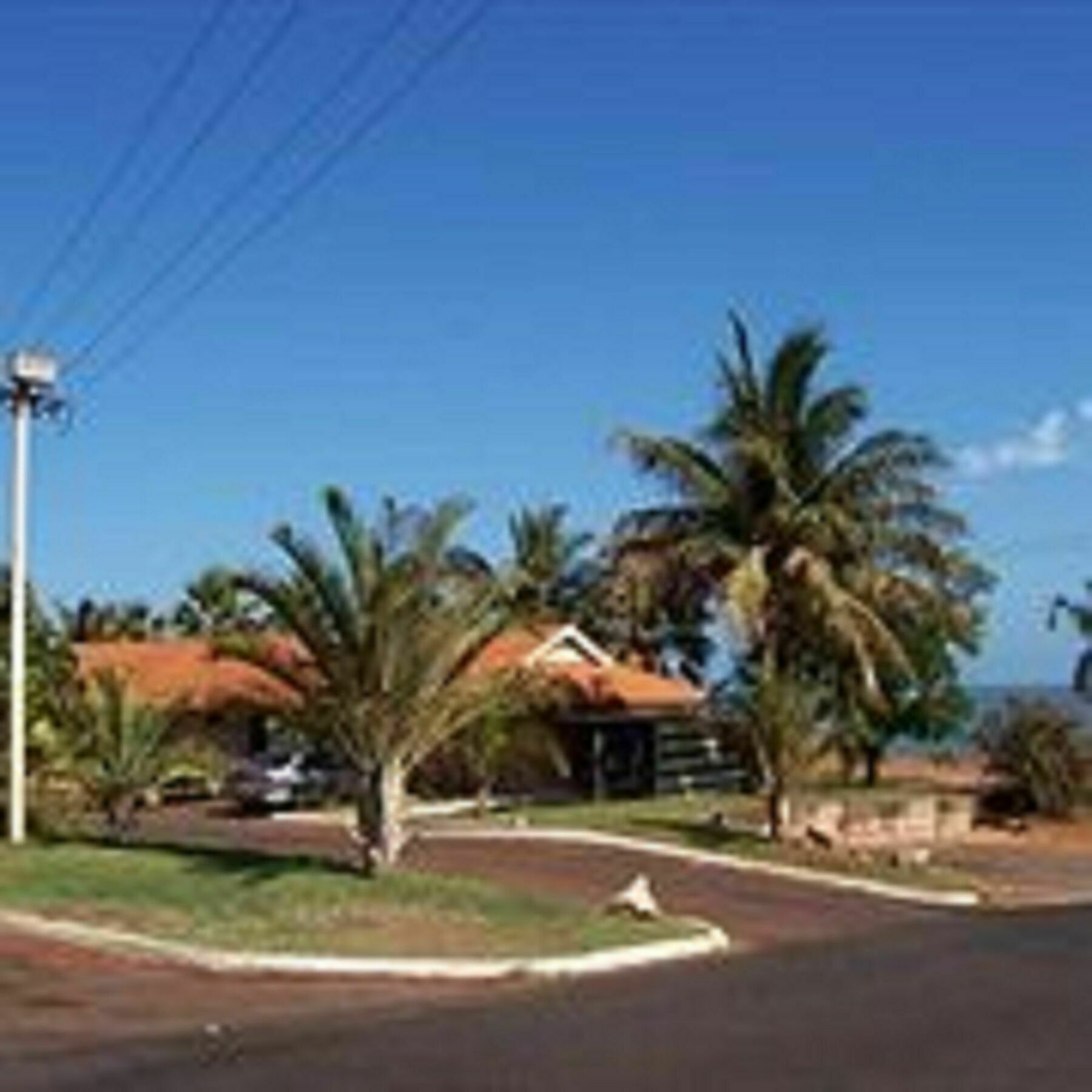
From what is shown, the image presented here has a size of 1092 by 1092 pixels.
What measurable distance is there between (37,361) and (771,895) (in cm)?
1164

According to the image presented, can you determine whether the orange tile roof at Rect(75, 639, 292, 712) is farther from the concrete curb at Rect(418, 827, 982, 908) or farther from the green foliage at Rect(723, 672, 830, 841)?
the green foliage at Rect(723, 672, 830, 841)

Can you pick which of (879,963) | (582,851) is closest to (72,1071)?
(879,963)

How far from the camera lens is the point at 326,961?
933 inches

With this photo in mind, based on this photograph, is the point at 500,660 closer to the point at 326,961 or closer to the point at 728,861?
the point at 728,861

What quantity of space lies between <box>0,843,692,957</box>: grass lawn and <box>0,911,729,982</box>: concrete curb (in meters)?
0.27

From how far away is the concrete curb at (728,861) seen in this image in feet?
116

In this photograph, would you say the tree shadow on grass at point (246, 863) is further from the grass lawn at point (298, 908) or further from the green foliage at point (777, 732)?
the green foliage at point (777, 732)

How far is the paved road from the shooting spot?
16.1 metres

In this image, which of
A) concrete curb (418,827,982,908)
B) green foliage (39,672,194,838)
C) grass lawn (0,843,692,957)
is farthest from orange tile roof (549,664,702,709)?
grass lawn (0,843,692,957)

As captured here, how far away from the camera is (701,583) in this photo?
48906 millimetres

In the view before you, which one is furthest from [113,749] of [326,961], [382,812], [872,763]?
[872,763]

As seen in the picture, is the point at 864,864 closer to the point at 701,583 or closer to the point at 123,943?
the point at 701,583

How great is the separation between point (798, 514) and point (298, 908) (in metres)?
23.1

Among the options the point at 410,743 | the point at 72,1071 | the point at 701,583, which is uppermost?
the point at 701,583
